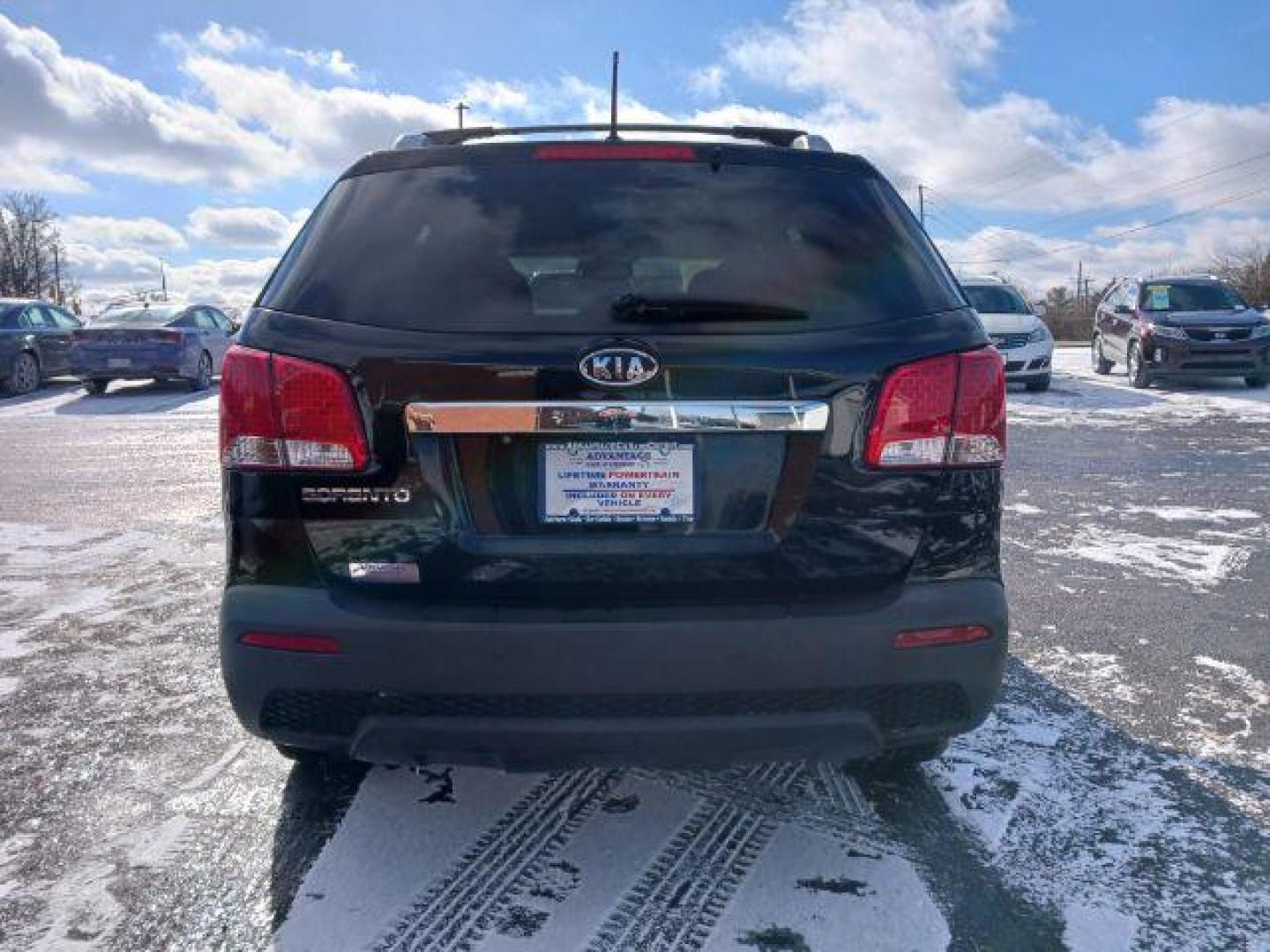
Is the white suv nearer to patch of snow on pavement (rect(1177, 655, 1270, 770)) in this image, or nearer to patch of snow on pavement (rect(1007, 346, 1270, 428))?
patch of snow on pavement (rect(1007, 346, 1270, 428))

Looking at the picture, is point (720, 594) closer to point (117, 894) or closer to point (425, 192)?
point (425, 192)

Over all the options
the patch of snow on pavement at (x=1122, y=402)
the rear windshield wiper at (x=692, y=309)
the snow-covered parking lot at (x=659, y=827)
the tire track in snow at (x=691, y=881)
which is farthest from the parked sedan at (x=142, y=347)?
the rear windshield wiper at (x=692, y=309)

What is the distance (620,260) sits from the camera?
2398mm

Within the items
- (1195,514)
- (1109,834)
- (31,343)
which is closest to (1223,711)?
(1109,834)

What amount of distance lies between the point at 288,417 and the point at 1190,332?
1570cm

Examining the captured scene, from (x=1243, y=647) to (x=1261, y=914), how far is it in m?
2.07

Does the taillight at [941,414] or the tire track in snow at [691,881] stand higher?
the taillight at [941,414]

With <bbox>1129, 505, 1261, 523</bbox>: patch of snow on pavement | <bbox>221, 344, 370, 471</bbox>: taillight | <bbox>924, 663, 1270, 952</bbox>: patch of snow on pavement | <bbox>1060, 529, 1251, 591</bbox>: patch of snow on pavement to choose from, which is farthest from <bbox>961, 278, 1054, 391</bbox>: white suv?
<bbox>221, 344, 370, 471</bbox>: taillight

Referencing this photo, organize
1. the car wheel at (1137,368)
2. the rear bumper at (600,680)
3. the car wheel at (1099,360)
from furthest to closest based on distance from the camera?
1. the car wheel at (1099,360)
2. the car wheel at (1137,368)
3. the rear bumper at (600,680)

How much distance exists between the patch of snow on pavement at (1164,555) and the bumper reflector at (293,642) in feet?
14.3

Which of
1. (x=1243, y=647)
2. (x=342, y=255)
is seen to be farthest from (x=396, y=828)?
(x=1243, y=647)

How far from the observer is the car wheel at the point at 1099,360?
718 inches

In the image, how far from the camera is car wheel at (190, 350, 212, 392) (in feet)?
54.5

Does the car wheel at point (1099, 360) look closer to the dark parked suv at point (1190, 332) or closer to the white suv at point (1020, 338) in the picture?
the dark parked suv at point (1190, 332)
